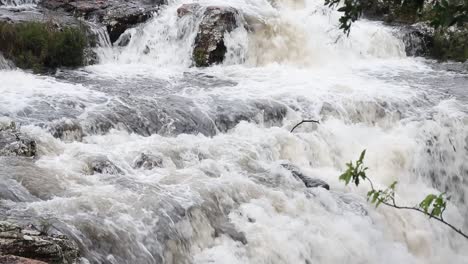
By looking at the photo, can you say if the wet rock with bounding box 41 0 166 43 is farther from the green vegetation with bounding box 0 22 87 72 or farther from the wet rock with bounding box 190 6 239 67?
the green vegetation with bounding box 0 22 87 72

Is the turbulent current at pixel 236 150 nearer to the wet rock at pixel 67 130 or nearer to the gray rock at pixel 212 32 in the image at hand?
the wet rock at pixel 67 130

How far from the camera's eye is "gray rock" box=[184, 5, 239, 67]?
42.4ft

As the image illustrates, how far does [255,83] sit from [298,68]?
231 cm

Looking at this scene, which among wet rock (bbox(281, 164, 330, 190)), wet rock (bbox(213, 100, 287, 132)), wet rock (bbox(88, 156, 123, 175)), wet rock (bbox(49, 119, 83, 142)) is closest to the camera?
wet rock (bbox(88, 156, 123, 175))

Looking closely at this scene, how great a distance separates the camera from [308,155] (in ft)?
28.4

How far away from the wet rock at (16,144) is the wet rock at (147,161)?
4.18ft

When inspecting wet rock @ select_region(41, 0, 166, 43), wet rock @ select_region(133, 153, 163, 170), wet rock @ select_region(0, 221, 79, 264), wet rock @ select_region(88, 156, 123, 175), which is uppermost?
wet rock @ select_region(41, 0, 166, 43)

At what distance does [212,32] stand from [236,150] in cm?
590

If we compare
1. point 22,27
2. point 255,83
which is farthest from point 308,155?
point 22,27

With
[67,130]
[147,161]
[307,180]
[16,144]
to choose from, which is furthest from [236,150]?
[16,144]

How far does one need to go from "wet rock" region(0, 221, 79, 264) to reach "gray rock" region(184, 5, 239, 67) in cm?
867

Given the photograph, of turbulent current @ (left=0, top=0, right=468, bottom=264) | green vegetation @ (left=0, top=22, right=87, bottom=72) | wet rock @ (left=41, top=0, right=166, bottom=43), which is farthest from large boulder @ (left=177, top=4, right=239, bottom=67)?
green vegetation @ (left=0, top=22, right=87, bottom=72)

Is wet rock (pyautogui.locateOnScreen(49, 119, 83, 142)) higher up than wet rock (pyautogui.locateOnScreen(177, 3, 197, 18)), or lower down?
lower down

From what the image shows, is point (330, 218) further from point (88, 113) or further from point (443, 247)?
point (88, 113)
